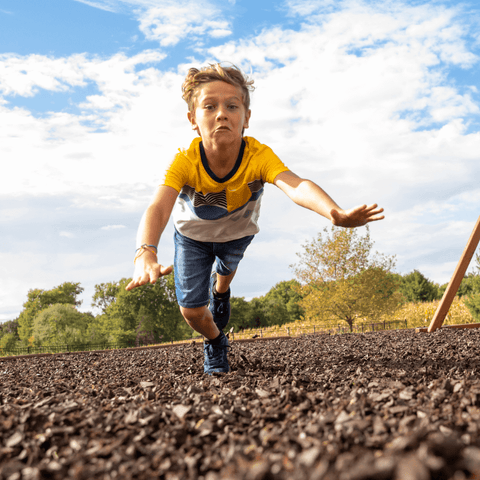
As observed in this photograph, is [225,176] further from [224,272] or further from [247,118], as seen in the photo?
[224,272]

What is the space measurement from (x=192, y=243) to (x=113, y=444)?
255cm

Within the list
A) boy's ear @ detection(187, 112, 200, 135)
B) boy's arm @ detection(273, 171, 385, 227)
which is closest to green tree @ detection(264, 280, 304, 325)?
boy's ear @ detection(187, 112, 200, 135)

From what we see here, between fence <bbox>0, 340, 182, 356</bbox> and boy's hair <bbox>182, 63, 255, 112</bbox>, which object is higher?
boy's hair <bbox>182, 63, 255, 112</bbox>

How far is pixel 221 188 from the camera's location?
352 cm

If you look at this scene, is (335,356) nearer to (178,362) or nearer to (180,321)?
(178,362)

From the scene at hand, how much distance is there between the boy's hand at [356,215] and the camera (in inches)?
89.0

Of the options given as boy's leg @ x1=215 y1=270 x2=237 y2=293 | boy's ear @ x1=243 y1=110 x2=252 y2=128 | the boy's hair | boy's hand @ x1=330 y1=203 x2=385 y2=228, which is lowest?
boy's leg @ x1=215 y1=270 x2=237 y2=293

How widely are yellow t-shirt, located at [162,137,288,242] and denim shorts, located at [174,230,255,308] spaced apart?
13 cm

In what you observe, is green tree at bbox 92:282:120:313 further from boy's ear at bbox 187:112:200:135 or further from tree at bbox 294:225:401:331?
boy's ear at bbox 187:112:200:135

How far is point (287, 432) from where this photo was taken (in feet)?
5.29

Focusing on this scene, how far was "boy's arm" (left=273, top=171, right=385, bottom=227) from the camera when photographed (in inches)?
90.0

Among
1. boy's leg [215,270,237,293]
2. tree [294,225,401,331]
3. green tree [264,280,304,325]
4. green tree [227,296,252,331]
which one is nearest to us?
boy's leg [215,270,237,293]

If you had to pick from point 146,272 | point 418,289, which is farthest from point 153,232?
point 418,289

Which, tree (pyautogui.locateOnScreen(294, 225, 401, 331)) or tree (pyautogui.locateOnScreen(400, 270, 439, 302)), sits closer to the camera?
tree (pyautogui.locateOnScreen(294, 225, 401, 331))
